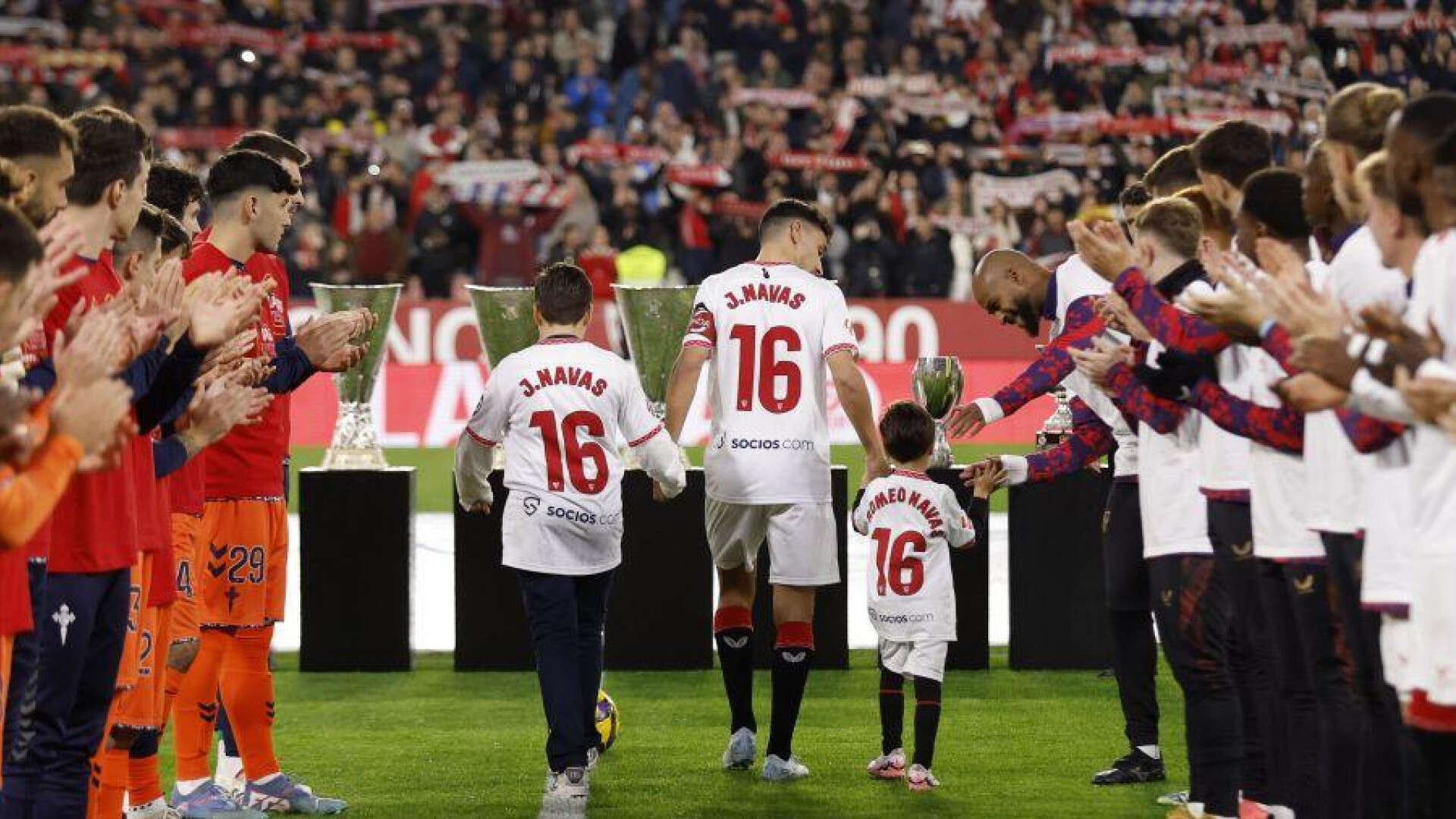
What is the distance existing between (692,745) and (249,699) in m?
1.86

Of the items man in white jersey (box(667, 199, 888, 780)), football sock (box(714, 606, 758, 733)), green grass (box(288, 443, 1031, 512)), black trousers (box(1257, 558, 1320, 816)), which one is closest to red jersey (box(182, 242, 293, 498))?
man in white jersey (box(667, 199, 888, 780))

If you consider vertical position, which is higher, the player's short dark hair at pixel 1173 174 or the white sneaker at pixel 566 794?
the player's short dark hair at pixel 1173 174

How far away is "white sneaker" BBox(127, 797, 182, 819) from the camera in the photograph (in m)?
6.42

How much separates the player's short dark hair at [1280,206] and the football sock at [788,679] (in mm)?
2738

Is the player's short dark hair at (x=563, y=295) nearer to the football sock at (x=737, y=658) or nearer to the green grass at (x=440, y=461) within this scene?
the football sock at (x=737, y=658)

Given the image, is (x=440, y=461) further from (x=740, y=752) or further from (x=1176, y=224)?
(x=1176, y=224)

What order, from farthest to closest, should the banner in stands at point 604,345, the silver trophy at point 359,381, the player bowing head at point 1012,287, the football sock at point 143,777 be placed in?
1. the banner in stands at point 604,345
2. the silver trophy at point 359,381
3. the player bowing head at point 1012,287
4. the football sock at point 143,777

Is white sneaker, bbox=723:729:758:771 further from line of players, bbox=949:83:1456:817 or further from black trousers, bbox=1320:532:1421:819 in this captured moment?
black trousers, bbox=1320:532:1421:819

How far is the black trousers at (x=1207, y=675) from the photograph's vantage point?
6035mm

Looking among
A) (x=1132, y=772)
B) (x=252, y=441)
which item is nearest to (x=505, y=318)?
(x=252, y=441)

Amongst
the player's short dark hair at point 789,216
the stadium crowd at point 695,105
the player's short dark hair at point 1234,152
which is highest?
the stadium crowd at point 695,105

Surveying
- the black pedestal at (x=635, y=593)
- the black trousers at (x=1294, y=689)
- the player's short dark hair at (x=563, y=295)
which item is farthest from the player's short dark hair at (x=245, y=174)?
the black trousers at (x=1294, y=689)

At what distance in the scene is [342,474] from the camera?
941cm

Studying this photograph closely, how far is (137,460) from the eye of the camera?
5.42m
